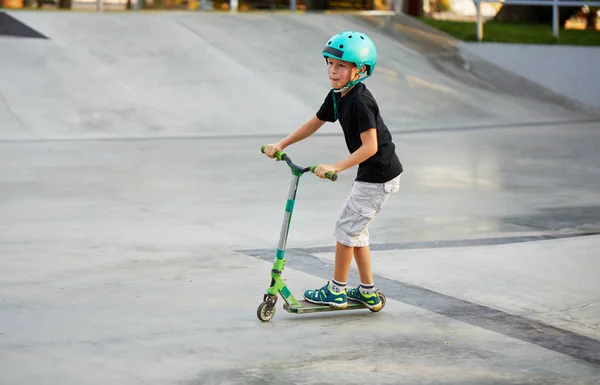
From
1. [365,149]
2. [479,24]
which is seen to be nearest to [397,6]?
[479,24]

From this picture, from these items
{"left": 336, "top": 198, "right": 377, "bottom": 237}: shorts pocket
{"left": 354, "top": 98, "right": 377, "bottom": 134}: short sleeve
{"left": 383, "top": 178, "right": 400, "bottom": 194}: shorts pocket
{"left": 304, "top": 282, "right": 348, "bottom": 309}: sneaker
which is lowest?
{"left": 304, "top": 282, "right": 348, "bottom": 309}: sneaker

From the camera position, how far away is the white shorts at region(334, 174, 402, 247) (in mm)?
6297

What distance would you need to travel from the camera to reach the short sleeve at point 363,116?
20.1ft

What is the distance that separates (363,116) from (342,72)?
0.93 feet

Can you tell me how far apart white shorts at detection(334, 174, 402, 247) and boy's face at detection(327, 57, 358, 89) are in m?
0.59

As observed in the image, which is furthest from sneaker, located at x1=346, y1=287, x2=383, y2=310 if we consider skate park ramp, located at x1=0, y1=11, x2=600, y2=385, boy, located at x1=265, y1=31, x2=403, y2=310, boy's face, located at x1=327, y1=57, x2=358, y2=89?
boy's face, located at x1=327, y1=57, x2=358, y2=89

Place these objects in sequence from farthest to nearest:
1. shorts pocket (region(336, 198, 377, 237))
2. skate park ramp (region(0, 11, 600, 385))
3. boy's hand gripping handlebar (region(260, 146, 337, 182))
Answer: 1. shorts pocket (region(336, 198, 377, 237))
2. boy's hand gripping handlebar (region(260, 146, 337, 182))
3. skate park ramp (region(0, 11, 600, 385))

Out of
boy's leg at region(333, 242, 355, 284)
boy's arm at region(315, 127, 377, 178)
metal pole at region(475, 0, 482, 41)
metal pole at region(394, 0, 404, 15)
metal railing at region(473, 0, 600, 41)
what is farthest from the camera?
metal pole at region(394, 0, 404, 15)

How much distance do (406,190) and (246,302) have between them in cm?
498

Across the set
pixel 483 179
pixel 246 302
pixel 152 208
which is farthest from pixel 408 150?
pixel 246 302

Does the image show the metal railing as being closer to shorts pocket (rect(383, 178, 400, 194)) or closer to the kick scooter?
shorts pocket (rect(383, 178, 400, 194))

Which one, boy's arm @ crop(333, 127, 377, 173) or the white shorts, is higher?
boy's arm @ crop(333, 127, 377, 173)

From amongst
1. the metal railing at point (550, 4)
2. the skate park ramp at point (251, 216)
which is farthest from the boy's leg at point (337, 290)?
the metal railing at point (550, 4)

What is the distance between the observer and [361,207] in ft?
20.6
